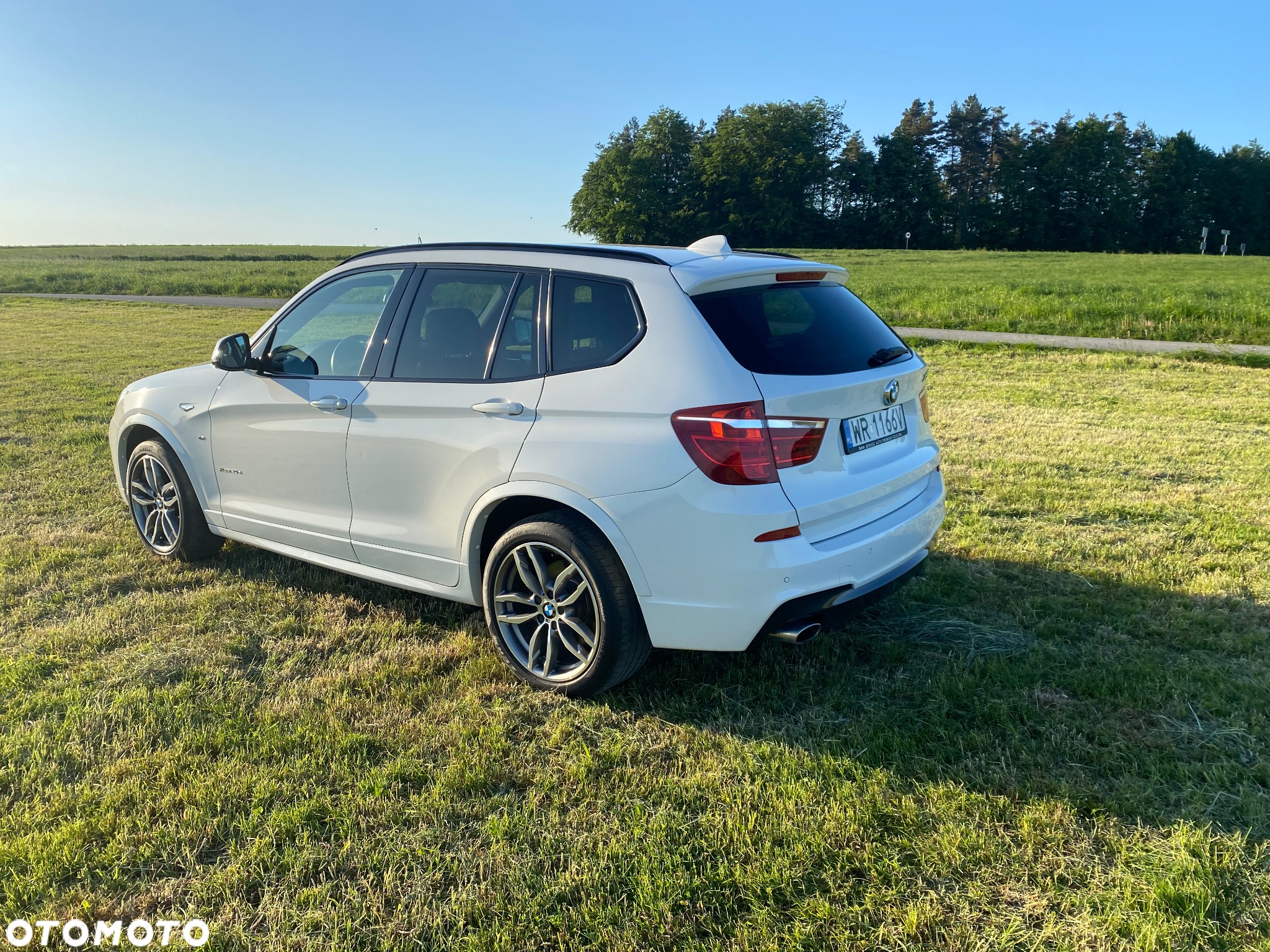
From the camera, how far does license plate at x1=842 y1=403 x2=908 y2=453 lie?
10.8 feet

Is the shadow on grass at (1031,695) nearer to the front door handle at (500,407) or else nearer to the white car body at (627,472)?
the white car body at (627,472)

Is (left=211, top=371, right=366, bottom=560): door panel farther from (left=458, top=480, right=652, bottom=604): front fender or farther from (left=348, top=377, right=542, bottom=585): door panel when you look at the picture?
(left=458, top=480, right=652, bottom=604): front fender

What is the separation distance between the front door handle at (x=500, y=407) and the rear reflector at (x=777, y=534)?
1.08m

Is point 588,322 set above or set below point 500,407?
above

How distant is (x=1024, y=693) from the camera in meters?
3.47

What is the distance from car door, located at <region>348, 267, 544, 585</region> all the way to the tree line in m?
81.1

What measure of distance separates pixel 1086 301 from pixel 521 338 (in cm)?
1950

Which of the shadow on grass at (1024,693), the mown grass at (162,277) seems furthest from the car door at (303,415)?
the mown grass at (162,277)

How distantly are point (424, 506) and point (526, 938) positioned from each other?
6.38 ft

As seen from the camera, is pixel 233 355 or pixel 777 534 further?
pixel 233 355

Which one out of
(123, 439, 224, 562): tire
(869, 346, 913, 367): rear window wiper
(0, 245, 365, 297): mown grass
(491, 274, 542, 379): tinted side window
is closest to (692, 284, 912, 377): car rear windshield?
(869, 346, 913, 367): rear window wiper

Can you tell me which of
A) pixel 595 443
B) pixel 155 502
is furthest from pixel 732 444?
pixel 155 502

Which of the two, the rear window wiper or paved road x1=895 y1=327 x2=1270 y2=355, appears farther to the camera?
paved road x1=895 y1=327 x2=1270 y2=355

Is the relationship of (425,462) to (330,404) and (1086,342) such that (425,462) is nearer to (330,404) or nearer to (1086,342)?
(330,404)
